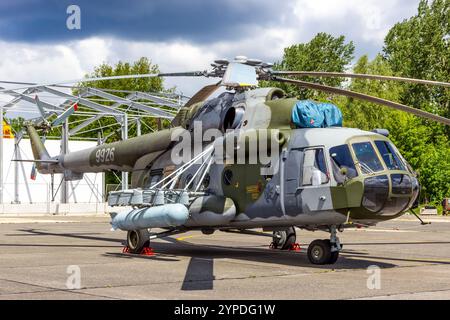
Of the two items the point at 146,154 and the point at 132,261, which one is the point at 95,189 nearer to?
the point at 146,154

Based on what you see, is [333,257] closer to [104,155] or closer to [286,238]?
[286,238]

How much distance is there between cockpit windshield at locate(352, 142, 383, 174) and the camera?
1338 centimetres

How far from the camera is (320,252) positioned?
14.5m

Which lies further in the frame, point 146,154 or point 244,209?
point 146,154

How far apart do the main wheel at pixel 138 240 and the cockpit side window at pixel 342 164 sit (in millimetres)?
5661

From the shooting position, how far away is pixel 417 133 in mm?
61062

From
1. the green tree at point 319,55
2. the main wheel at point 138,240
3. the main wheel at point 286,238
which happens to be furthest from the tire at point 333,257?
the green tree at point 319,55

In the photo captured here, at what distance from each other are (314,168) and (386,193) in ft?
5.80

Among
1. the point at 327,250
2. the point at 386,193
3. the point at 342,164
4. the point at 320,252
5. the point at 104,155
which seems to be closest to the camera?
the point at 386,193

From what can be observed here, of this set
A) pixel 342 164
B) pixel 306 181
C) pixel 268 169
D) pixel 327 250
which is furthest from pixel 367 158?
pixel 268 169

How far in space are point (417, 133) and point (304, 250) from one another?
1782 inches

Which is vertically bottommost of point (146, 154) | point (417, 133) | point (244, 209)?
point (244, 209)
